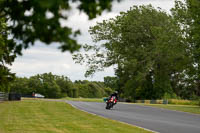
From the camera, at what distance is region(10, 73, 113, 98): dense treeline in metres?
105

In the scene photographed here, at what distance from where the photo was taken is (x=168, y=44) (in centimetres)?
4441

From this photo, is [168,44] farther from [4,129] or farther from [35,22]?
[35,22]

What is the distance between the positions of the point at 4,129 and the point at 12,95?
36.1m

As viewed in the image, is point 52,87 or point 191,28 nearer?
point 191,28

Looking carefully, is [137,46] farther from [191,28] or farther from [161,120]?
[161,120]

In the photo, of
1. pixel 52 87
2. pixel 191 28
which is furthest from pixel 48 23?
pixel 52 87

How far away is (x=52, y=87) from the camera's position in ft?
352

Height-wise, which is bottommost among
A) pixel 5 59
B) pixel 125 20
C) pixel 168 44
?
pixel 5 59

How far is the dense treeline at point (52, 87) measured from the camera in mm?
105438

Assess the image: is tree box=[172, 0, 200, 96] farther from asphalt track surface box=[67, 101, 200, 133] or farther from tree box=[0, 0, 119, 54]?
tree box=[0, 0, 119, 54]

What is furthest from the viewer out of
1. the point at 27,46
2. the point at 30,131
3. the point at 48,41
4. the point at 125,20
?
the point at 125,20

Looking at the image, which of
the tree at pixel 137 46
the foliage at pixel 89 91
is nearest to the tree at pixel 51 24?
the tree at pixel 137 46

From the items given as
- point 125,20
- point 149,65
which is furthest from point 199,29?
point 125,20

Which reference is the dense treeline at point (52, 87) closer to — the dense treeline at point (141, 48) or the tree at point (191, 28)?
the dense treeline at point (141, 48)
